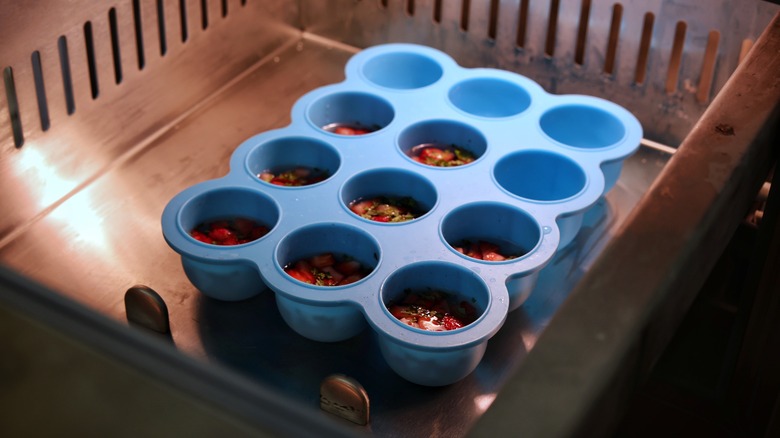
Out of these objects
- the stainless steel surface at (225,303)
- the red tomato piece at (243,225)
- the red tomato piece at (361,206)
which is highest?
the red tomato piece at (361,206)

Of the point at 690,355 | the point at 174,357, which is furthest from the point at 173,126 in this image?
the point at 174,357

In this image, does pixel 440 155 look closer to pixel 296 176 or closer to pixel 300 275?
pixel 296 176

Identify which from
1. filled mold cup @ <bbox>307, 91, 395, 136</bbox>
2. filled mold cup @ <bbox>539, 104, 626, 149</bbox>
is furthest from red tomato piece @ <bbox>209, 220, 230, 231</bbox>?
filled mold cup @ <bbox>539, 104, 626, 149</bbox>

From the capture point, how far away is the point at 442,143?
1260 mm

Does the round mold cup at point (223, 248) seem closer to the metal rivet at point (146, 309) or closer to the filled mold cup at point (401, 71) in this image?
the metal rivet at point (146, 309)

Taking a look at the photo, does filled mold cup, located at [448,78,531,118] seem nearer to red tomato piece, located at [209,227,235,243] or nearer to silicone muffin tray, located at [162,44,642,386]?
silicone muffin tray, located at [162,44,642,386]

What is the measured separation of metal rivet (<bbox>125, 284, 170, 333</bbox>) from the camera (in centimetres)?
98

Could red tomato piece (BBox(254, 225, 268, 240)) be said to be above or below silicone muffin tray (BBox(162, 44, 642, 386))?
below

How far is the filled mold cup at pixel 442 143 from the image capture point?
47.9 inches

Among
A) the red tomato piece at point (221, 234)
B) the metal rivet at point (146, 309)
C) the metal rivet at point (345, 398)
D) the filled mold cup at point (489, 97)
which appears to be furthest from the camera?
the filled mold cup at point (489, 97)

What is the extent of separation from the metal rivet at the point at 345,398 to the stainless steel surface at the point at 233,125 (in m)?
0.04

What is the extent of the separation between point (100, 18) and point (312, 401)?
540mm

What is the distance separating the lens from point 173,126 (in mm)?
1311

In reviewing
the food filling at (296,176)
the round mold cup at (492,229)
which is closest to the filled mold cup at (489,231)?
the round mold cup at (492,229)
